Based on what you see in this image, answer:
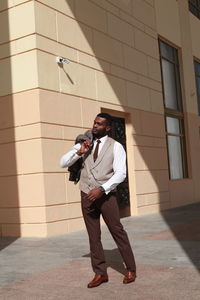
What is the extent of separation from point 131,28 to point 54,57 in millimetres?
3816

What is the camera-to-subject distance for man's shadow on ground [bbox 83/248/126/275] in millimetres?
5008

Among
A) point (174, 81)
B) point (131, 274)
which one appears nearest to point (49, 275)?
point (131, 274)

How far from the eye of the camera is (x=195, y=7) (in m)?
17.2

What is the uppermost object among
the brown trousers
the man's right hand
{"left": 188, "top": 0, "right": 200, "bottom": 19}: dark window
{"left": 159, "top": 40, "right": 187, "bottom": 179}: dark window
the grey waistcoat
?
{"left": 188, "top": 0, "right": 200, "bottom": 19}: dark window

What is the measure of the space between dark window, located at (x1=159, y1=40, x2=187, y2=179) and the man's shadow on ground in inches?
308

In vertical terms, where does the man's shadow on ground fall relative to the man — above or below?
below

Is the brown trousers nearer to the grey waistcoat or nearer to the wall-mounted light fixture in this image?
the grey waistcoat

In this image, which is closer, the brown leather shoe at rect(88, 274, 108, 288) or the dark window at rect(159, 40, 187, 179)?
the brown leather shoe at rect(88, 274, 108, 288)

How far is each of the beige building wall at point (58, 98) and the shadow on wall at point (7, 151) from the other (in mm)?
21

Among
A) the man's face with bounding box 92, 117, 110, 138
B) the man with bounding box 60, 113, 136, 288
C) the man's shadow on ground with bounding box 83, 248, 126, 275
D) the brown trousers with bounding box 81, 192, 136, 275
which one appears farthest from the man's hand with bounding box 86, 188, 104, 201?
the man's shadow on ground with bounding box 83, 248, 126, 275

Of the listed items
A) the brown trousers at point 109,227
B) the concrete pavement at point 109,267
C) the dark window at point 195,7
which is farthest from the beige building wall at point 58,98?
the dark window at point 195,7

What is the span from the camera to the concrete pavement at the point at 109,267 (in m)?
4.05

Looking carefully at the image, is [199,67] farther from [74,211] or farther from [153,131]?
[74,211]

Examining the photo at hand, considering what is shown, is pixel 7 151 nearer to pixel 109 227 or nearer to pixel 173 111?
pixel 109 227
